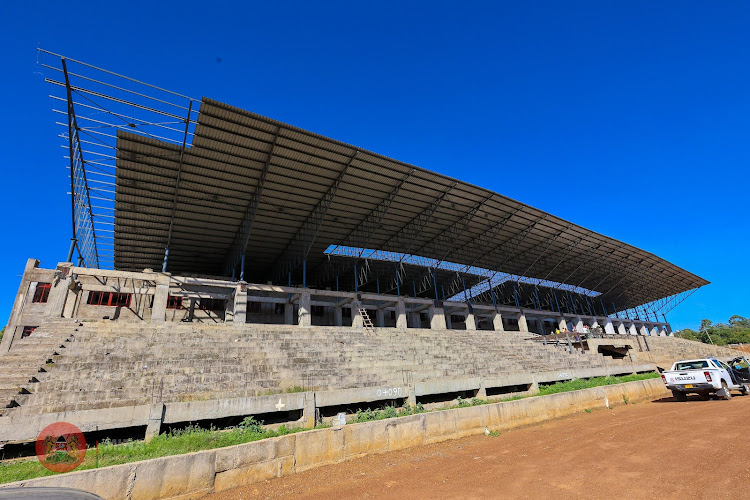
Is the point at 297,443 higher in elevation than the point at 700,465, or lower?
higher

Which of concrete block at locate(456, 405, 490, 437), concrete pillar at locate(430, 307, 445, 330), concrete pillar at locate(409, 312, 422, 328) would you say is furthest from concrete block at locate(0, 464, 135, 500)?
concrete pillar at locate(409, 312, 422, 328)

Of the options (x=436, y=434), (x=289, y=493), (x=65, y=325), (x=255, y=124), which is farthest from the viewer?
(x=255, y=124)

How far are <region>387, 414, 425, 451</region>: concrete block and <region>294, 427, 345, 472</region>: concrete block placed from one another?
153cm

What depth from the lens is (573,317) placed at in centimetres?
5491

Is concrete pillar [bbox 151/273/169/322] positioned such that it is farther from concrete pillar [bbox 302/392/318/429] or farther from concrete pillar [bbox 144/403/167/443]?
concrete pillar [bbox 302/392/318/429]

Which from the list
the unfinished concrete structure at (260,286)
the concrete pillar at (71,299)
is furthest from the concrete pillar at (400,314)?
the concrete pillar at (71,299)

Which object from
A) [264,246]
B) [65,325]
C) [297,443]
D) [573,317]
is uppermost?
[264,246]

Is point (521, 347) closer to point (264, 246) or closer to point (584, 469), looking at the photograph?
point (584, 469)

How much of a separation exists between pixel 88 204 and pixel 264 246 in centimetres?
1433

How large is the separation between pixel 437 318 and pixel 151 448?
33074 mm

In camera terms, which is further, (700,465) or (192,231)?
(192,231)

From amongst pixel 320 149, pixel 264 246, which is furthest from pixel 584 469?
pixel 264 246

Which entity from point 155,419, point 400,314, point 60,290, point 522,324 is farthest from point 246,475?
point 522,324

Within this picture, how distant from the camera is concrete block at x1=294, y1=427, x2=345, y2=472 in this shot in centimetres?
776
